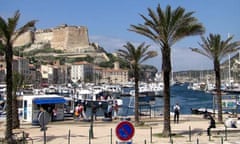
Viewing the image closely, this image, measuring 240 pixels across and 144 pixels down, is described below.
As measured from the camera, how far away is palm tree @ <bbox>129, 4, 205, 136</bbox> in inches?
930

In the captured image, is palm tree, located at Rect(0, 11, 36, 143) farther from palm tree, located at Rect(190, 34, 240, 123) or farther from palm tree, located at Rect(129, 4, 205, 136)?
palm tree, located at Rect(190, 34, 240, 123)

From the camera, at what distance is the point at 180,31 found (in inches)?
936

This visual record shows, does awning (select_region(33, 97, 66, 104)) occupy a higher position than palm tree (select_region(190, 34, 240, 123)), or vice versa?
palm tree (select_region(190, 34, 240, 123))

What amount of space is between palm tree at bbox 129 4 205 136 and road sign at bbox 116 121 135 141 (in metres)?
13.0

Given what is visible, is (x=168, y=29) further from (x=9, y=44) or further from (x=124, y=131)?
(x=124, y=131)

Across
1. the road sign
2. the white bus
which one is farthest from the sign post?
the white bus

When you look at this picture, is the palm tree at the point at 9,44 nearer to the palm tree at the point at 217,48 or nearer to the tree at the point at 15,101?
the tree at the point at 15,101

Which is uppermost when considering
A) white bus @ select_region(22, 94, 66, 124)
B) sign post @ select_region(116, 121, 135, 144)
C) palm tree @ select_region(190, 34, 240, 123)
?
palm tree @ select_region(190, 34, 240, 123)

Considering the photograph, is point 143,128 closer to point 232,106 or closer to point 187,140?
point 187,140

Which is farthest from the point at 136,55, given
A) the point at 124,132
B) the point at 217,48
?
the point at 124,132

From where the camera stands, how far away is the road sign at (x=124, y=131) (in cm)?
1076

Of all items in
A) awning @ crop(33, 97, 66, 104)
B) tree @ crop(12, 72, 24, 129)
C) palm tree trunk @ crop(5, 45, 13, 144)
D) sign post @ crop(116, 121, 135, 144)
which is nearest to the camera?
sign post @ crop(116, 121, 135, 144)

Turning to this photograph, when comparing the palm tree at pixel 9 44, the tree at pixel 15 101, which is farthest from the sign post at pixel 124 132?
the tree at pixel 15 101

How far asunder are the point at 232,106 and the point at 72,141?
→ 709 inches
